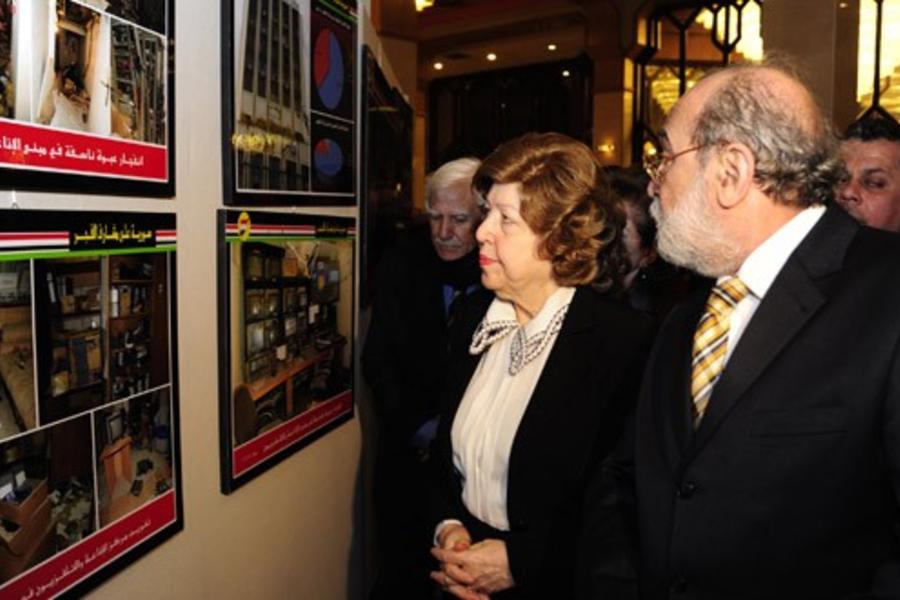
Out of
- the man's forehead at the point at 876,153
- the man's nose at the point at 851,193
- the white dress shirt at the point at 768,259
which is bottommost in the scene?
the white dress shirt at the point at 768,259

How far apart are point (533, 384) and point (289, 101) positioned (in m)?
1.00

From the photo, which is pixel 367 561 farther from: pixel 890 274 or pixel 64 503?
pixel 890 274

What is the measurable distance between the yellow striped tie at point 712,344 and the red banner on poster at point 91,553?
3.52ft

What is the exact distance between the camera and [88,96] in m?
1.26

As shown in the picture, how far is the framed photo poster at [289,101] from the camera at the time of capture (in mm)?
1732

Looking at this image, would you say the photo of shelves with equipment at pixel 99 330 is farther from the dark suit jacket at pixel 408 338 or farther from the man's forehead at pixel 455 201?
the man's forehead at pixel 455 201

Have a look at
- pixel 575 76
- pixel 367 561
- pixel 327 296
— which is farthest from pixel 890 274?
pixel 575 76

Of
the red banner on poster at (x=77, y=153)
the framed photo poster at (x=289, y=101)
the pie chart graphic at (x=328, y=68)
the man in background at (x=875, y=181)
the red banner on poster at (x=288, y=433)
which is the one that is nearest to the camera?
the red banner on poster at (x=77, y=153)

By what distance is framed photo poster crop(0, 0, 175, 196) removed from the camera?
1.11 m

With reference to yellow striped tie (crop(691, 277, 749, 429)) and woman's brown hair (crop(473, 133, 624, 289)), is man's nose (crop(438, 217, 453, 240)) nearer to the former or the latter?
woman's brown hair (crop(473, 133, 624, 289))

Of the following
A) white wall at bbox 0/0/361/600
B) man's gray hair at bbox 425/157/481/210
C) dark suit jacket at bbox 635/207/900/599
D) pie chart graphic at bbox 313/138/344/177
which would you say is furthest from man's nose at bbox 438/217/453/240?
dark suit jacket at bbox 635/207/900/599

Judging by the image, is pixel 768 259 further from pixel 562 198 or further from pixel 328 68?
pixel 328 68

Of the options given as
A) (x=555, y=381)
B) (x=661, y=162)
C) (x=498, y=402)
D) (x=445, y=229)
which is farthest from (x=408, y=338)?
(x=661, y=162)

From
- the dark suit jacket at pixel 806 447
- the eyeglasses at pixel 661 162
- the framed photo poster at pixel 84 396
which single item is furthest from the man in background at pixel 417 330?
the dark suit jacket at pixel 806 447
